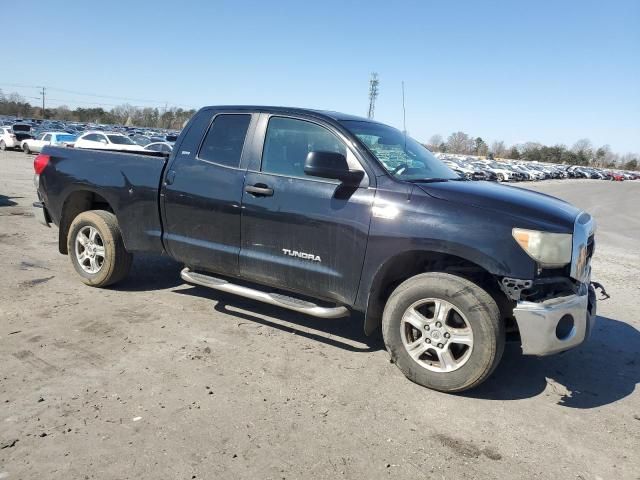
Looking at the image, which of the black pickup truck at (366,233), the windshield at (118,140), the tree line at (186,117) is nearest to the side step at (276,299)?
the black pickup truck at (366,233)

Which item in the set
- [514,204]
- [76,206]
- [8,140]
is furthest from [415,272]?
[8,140]

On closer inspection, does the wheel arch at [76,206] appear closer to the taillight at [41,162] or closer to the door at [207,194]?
the taillight at [41,162]

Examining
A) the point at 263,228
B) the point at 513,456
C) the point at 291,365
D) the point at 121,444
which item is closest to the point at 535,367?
the point at 513,456

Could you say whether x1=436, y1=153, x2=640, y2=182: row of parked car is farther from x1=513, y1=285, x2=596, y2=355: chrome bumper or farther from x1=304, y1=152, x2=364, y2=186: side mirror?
x1=513, y1=285, x2=596, y2=355: chrome bumper

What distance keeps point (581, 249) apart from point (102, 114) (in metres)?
127

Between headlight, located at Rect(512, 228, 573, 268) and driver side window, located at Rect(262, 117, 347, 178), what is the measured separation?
1.53 metres

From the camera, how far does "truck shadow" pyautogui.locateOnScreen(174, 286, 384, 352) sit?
4418 millimetres

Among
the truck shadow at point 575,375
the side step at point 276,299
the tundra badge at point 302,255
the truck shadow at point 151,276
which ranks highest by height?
the tundra badge at point 302,255

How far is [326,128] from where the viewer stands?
410cm

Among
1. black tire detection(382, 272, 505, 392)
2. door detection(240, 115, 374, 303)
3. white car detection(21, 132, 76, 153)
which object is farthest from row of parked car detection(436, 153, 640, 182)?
black tire detection(382, 272, 505, 392)

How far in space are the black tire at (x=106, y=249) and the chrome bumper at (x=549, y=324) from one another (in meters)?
3.87

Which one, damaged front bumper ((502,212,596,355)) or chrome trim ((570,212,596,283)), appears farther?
chrome trim ((570,212,596,283))

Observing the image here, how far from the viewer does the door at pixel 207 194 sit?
4.38m

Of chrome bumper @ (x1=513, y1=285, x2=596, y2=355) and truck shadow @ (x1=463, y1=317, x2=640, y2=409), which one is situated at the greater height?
chrome bumper @ (x1=513, y1=285, x2=596, y2=355)
